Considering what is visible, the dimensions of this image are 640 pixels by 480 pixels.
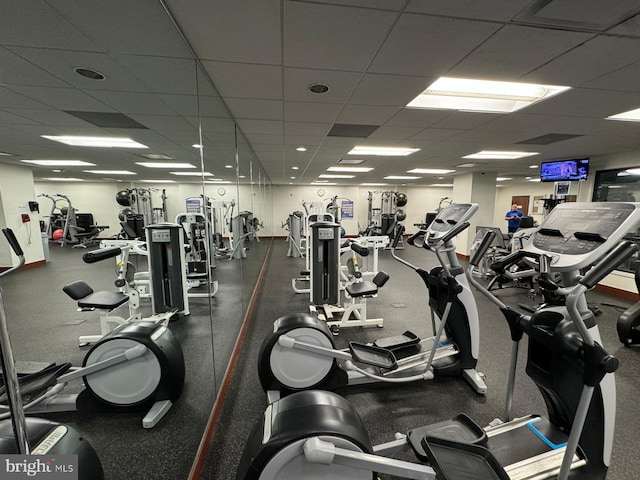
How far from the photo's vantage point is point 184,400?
2070 millimetres

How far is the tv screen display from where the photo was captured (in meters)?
5.04

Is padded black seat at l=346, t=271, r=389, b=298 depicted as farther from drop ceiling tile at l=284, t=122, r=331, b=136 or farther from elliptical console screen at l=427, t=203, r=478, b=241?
drop ceiling tile at l=284, t=122, r=331, b=136

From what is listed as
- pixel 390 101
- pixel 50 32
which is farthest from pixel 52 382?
pixel 390 101

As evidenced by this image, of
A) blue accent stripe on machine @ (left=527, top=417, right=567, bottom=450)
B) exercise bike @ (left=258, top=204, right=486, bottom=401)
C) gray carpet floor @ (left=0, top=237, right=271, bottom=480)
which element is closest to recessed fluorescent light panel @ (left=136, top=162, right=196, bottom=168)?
gray carpet floor @ (left=0, top=237, right=271, bottom=480)

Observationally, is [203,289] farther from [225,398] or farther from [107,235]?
[225,398]

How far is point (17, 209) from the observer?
930 mm

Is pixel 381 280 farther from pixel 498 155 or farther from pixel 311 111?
pixel 498 155

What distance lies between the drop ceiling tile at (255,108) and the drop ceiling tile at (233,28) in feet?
2.34

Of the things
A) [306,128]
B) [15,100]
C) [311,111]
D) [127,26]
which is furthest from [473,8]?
[15,100]

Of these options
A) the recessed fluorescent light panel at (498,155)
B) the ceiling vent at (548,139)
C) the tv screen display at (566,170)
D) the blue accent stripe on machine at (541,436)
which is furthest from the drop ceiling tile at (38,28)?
the tv screen display at (566,170)

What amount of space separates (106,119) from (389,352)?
3347 mm

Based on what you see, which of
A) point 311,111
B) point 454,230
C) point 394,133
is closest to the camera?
point 454,230

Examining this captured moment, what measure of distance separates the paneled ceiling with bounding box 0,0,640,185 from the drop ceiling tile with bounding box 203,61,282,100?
0.05ft

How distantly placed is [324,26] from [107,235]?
243 centimetres
